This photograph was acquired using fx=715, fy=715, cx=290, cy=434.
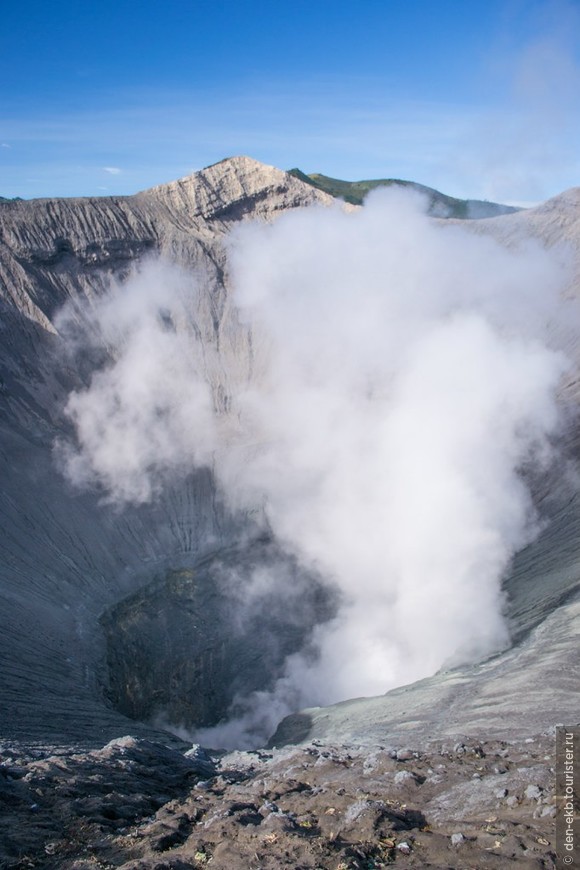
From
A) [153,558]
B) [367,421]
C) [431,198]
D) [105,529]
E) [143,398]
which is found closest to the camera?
[153,558]

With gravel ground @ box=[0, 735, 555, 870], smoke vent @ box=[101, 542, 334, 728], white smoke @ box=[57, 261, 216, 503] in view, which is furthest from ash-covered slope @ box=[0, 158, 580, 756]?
gravel ground @ box=[0, 735, 555, 870]

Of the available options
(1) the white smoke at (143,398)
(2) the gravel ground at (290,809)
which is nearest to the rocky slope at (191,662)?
(2) the gravel ground at (290,809)

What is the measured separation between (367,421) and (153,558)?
13764 mm

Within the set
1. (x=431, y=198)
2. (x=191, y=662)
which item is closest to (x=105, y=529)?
(x=191, y=662)

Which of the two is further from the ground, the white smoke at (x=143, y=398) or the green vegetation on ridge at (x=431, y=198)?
the green vegetation on ridge at (x=431, y=198)

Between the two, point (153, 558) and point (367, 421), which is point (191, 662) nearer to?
point (153, 558)

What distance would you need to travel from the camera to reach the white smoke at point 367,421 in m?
31.0

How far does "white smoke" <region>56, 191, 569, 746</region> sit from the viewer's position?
31.0m

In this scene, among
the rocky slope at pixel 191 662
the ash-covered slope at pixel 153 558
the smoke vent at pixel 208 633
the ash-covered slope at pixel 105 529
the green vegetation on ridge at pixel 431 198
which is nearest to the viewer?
the rocky slope at pixel 191 662

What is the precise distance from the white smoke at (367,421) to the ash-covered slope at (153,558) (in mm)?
1287

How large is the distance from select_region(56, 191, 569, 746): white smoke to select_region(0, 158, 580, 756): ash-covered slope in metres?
1.29

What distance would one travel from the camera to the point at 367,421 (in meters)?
39.6

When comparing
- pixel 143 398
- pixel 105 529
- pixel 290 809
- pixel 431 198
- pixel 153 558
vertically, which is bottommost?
pixel 290 809

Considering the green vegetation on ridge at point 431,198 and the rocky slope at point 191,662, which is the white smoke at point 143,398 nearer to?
the rocky slope at point 191,662
